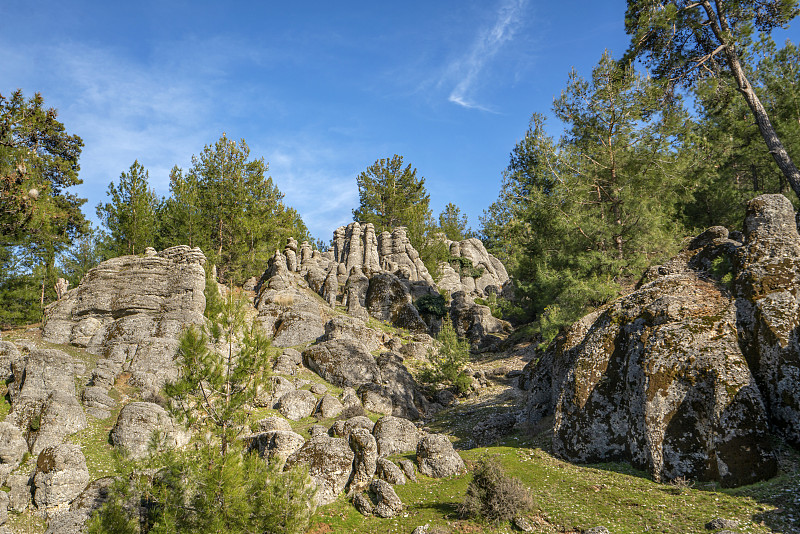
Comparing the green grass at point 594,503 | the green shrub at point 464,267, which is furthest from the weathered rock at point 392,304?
the green grass at point 594,503

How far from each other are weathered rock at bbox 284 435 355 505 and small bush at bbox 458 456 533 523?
4.36m

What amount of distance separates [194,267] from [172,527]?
81.7 feet

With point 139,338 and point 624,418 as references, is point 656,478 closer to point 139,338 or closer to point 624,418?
point 624,418

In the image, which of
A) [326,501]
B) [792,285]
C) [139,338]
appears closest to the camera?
[792,285]

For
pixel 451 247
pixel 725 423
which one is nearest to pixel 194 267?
pixel 725 423

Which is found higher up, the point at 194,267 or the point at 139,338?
the point at 194,267

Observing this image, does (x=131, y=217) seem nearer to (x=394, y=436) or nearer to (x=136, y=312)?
(x=136, y=312)

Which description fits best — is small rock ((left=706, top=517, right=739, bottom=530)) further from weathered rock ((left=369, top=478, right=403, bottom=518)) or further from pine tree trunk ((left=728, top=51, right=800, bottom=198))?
pine tree trunk ((left=728, top=51, right=800, bottom=198))

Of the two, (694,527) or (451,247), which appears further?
(451,247)

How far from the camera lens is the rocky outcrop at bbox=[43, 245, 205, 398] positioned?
89.0ft

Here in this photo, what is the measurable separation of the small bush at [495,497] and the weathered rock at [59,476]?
1332cm

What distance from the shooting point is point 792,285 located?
14516 mm

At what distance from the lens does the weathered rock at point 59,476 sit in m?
15.6

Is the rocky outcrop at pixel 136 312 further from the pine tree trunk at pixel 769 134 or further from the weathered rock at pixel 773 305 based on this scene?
the pine tree trunk at pixel 769 134
